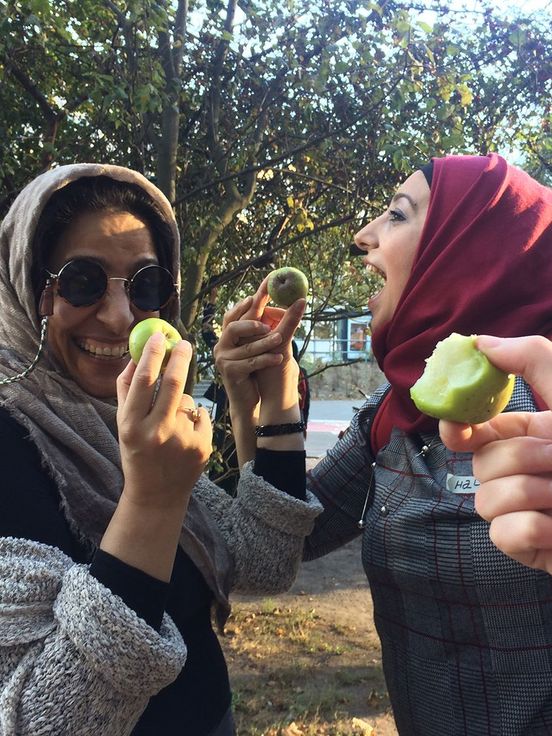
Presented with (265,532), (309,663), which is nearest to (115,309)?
(265,532)

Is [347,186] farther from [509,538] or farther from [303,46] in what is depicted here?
[509,538]

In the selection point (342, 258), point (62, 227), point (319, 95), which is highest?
point (319, 95)

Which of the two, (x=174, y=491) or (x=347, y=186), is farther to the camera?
(x=347, y=186)

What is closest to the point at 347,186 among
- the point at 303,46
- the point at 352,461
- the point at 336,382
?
the point at 303,46

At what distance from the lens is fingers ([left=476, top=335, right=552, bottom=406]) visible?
907mm

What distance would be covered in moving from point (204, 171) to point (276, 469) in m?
2.85

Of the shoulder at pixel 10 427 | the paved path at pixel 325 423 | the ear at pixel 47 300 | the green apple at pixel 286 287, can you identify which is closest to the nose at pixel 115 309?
the ear at pixel 47 300

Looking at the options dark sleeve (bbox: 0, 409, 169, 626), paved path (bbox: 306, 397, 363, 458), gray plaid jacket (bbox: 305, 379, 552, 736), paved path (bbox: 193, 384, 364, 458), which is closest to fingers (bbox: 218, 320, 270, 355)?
gray plaid jacket (bbox: 305, 379, 552, 736)

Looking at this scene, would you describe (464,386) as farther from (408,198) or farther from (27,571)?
(408,198)

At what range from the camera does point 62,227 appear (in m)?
1.68

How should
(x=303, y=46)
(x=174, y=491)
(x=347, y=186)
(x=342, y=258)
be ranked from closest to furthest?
(x=174, y=491) < (x=303, y=46) < (x=347, y=186) < (x=342, y=258)

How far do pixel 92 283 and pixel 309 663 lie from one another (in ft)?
11.8

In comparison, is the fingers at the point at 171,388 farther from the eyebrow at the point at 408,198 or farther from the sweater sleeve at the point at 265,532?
the eyebrow at the point at 408,198

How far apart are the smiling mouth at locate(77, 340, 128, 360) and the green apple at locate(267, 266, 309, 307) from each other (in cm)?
82
